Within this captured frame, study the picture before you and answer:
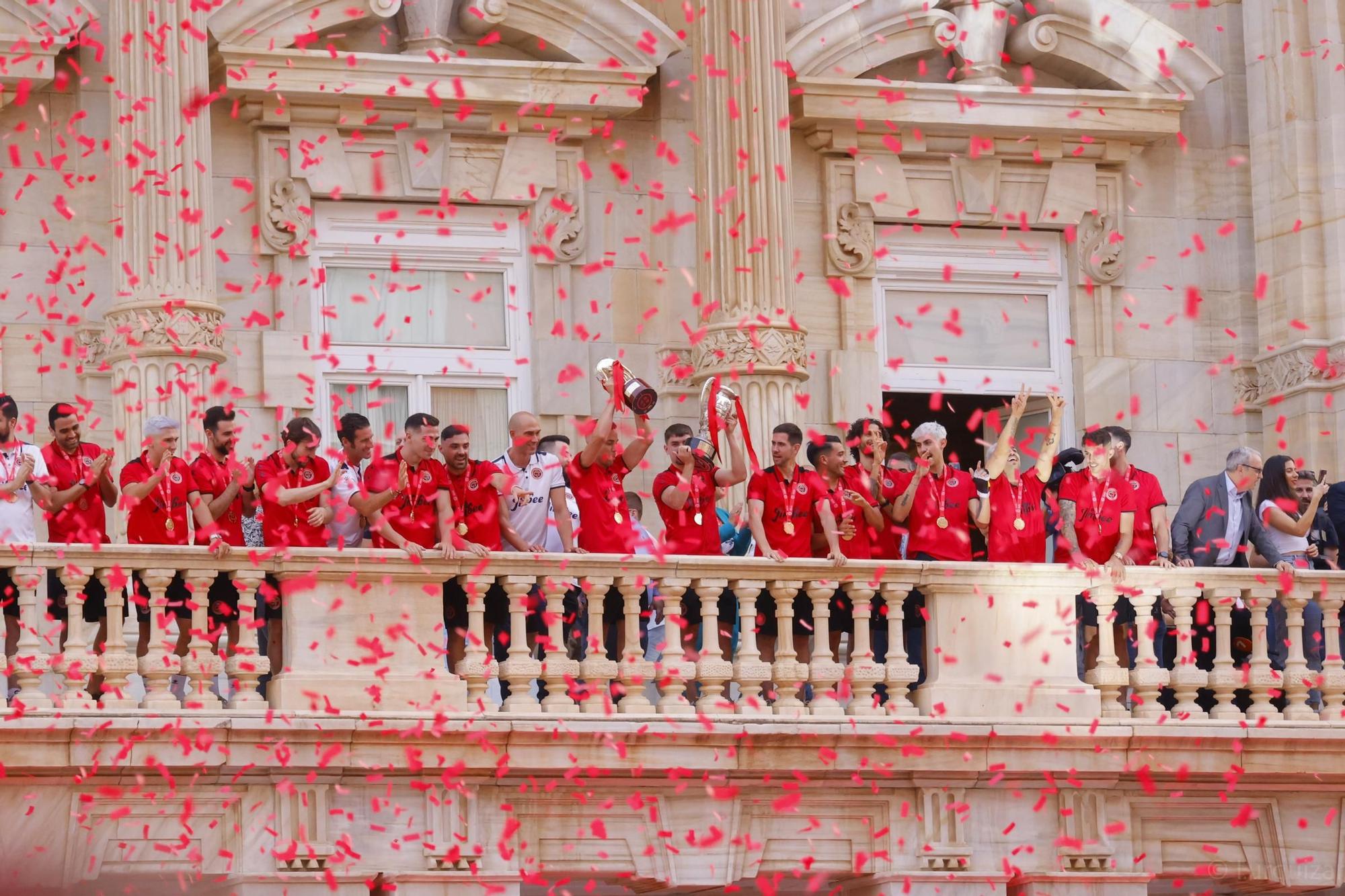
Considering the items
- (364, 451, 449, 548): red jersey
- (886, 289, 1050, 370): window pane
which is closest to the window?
(886, 289, 1050, 370): window pane

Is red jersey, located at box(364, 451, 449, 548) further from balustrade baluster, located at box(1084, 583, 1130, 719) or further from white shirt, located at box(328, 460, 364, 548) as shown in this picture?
balustrade baluster, located at box(1084, 583, 1130, 719)

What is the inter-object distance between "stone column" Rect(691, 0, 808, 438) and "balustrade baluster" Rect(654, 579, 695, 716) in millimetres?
3470

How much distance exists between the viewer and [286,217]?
2383 cm

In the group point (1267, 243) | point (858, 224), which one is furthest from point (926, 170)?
point (1267, 243)

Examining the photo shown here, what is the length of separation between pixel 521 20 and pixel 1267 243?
6367mm

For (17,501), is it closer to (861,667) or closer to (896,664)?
(861,667)

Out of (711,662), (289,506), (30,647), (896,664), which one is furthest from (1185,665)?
(30,647)

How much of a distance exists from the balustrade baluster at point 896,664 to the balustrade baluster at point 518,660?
2220mm

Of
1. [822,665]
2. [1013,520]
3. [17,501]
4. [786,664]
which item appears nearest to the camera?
[17,501]

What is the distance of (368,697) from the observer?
19.4 metres

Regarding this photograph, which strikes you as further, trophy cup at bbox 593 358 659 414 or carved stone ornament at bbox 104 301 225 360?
carved stone ornament at bbox 104 301 225 360

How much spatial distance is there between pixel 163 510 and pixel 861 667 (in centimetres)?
451

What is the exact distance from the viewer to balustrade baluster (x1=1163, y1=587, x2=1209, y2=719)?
818 inches

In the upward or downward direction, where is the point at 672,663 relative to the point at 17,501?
downward
